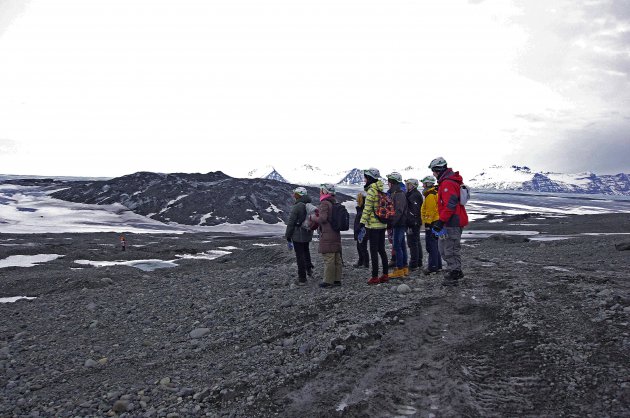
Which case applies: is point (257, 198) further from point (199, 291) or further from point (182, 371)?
point (182, 371)

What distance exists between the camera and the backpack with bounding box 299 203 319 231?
32.6 ft

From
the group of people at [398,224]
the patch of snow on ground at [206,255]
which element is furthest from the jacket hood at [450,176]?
the patch of snow on ground at [206,255]

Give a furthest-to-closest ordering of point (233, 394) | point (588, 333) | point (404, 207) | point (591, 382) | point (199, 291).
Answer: point (199, 291) < point (404, 207) < point (588, 333) < point (233, 394) < point (591, 382)

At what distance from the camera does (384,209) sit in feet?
30.7

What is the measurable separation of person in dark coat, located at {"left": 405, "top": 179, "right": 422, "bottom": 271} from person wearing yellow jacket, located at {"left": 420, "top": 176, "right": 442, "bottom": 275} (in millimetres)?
163

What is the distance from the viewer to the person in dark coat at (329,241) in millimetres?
9727

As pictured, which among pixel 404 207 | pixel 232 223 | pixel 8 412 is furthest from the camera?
pixel 232 223

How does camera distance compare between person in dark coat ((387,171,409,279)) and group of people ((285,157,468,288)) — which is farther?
person in dark coat ((387,171,409,279))

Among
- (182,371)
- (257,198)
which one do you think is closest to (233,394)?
(182,371)

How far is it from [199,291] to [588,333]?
8.26m

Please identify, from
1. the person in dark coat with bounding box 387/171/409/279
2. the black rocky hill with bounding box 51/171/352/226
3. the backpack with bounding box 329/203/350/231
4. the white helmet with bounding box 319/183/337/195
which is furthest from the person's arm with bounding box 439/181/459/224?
the black rocky hill with bounding box 51/171/352/226

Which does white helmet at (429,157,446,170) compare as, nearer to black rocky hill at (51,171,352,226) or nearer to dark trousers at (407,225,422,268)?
dark trousers at (407,225,422,268)

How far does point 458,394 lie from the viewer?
179 inches

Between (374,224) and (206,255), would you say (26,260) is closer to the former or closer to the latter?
(206,255)
